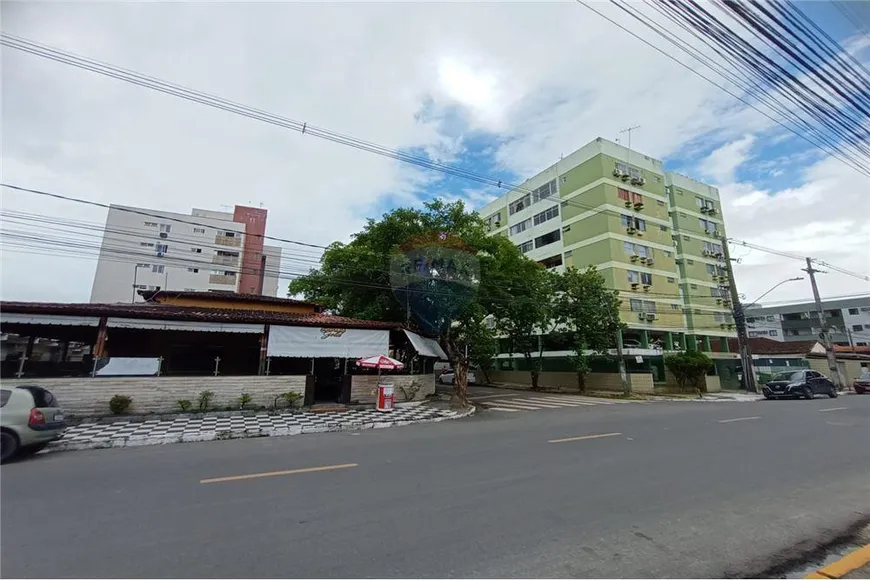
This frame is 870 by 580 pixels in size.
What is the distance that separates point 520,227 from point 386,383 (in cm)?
3012

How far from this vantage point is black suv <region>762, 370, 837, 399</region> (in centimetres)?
2308

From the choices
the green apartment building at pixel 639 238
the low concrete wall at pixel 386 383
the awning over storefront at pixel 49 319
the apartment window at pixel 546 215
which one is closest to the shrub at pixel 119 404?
the awning over storefront at pixel 49 319

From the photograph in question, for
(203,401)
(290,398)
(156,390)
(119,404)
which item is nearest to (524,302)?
(290,398)

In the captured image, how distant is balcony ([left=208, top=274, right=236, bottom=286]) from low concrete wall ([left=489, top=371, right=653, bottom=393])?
3507 centimetres

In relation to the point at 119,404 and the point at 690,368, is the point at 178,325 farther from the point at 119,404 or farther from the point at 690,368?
the point at 690,368

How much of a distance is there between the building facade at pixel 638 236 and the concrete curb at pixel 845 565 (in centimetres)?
2833

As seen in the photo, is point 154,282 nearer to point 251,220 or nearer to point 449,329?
point 251,220

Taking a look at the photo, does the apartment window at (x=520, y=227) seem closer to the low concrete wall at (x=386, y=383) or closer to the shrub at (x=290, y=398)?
the low concrete wall at (x=386, y=383)

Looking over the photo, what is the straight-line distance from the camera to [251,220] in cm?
5534

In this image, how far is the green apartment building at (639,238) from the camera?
3388 centimetres

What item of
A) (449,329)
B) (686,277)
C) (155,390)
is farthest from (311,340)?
(686,277)

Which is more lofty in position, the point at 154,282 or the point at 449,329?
the point at 154,282

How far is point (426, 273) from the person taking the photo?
18656 millimetres

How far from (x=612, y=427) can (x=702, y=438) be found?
2246 millimetres
